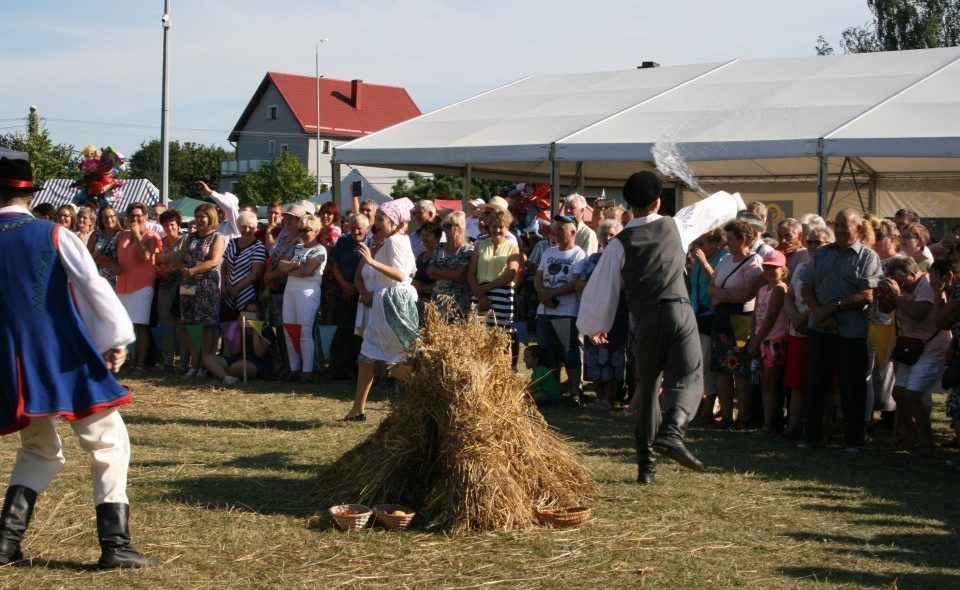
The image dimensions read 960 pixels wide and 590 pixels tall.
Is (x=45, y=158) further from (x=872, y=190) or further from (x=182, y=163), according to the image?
(x=182, y=163)

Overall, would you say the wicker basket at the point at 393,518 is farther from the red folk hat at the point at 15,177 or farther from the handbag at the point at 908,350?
Result: the handbag at the point at 908,350

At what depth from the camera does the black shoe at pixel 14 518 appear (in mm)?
5094

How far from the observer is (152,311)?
1318cm

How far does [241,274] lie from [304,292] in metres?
0.89

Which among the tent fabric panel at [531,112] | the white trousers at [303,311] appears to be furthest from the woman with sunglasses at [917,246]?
the white trousers at [303,311]

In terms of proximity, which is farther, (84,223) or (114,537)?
(84,223)

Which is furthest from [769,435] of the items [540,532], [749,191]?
[749,191]

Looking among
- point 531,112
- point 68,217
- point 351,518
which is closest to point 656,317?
point 351,518

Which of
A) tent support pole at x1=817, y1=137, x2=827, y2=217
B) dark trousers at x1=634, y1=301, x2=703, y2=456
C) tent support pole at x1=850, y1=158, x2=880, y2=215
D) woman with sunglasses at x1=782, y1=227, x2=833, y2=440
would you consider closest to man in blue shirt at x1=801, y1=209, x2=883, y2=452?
woman with sunglasses at x1=782, y1=227, x2=833, y2=440

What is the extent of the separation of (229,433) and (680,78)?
10.7 meters

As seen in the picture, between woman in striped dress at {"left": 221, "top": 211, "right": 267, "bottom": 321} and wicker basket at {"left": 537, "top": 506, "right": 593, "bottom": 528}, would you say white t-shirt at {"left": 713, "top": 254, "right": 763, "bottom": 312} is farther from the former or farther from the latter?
woman in striped dress at {"left": 221, "top": 211, "right": 267, "bottom": 321}

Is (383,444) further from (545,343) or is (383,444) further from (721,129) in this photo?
(721,129)

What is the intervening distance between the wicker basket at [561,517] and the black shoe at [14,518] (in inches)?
100

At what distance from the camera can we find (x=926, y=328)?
834 centimetres
